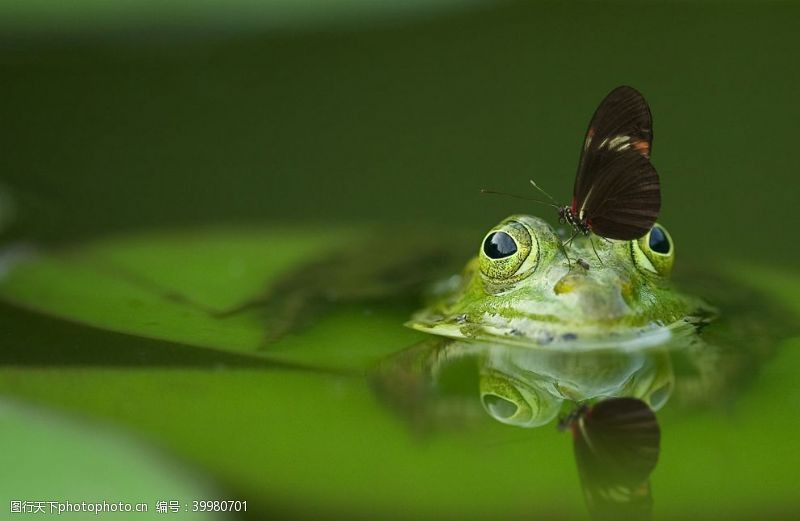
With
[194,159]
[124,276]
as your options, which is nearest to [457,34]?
[194,159]


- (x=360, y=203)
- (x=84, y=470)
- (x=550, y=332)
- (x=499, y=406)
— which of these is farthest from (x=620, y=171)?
(x=360, y=203)

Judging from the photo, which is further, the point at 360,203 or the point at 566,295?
the point at 360,203

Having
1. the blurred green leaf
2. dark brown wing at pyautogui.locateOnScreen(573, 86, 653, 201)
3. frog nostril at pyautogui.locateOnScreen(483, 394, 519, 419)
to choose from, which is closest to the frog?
dark brown wing at pyautogui.locateOnScreen(573, 86, 653, 201)

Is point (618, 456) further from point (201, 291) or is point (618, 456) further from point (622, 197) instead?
point (201, 291)

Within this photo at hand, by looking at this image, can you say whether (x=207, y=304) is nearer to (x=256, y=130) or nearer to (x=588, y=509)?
(x=588, y=509)

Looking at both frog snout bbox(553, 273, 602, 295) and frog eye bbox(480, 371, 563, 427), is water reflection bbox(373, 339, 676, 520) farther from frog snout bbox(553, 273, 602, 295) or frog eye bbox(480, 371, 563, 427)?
frog snout bbox(553, 273, 602, 295)

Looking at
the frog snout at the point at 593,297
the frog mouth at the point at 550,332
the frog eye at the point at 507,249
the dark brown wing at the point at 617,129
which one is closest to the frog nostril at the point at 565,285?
the frog snout at the point at 593,297
